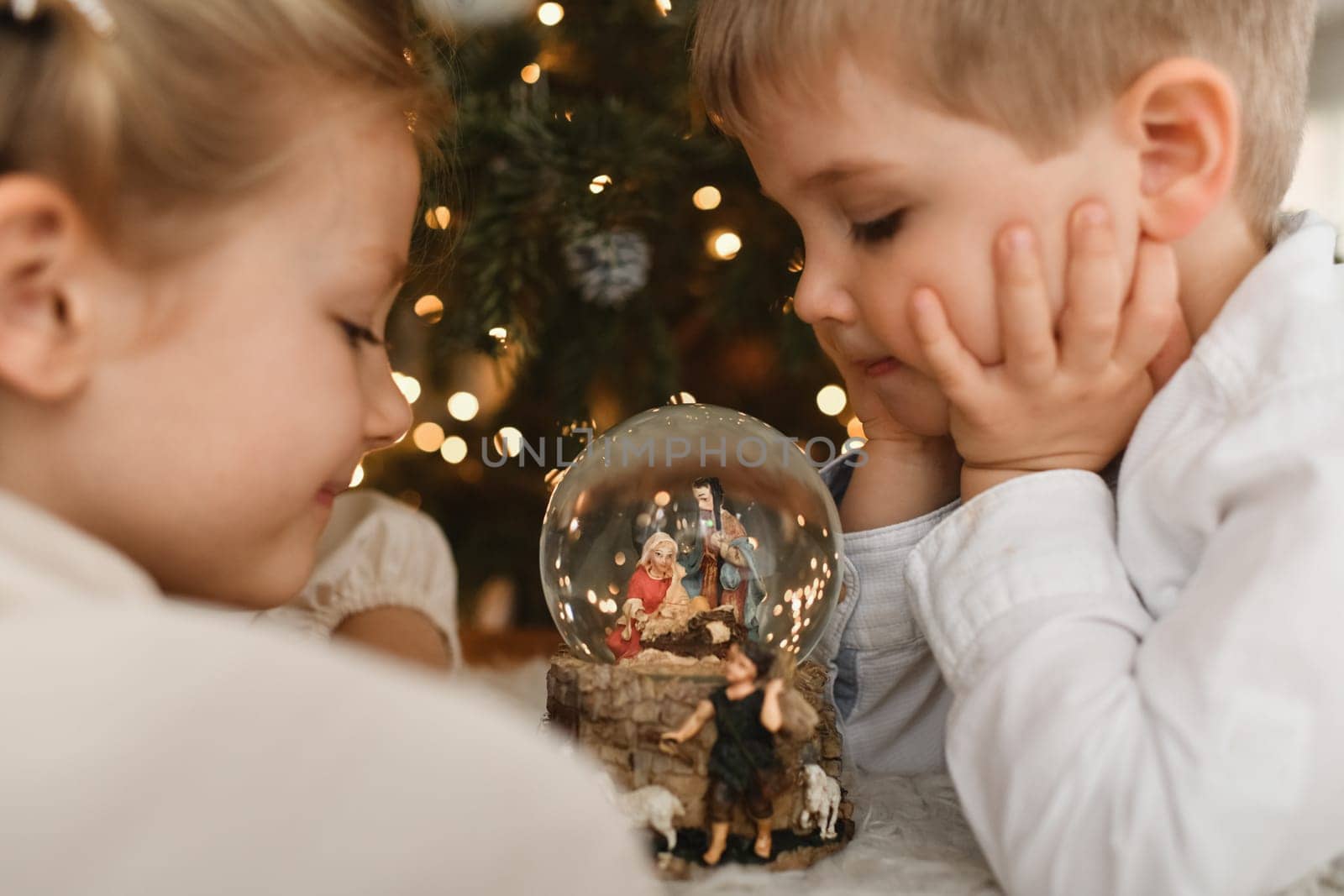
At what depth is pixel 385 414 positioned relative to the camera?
0.79 meters

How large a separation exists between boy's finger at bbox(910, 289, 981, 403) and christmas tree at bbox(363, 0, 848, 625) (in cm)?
60

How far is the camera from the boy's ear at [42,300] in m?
0.58

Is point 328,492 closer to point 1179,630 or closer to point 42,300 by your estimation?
point 42,300

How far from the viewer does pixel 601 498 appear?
87cm

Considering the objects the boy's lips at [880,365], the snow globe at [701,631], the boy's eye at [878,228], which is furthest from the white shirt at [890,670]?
the boy's eye at [878,228]

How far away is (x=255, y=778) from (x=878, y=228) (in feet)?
2.00

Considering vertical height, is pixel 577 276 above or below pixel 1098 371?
below

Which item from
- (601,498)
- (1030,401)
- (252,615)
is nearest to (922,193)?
(1030,401)

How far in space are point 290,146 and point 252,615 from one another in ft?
1.76

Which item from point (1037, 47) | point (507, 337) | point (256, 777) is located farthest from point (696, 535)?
point (507, 337)

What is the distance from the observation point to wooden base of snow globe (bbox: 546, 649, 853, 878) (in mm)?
672

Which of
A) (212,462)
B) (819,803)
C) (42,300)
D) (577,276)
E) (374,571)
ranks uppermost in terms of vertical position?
(42,300)

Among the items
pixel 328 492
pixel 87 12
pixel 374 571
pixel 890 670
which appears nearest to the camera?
pixel 87 12

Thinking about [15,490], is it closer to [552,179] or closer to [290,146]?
[290,146]
